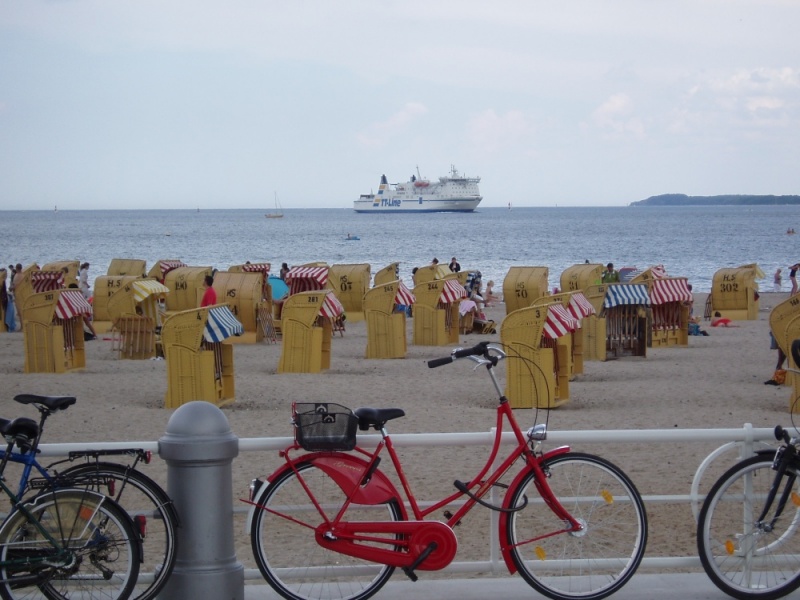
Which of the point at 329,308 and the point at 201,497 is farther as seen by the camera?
the point at 329,308

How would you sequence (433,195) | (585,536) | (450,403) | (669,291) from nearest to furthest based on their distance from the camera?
(585,536) → (450,403) → (669,291) → (433,195)

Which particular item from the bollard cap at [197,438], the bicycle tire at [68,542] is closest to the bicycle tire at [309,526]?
the bollard cap at [197,438]

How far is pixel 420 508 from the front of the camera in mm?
4375

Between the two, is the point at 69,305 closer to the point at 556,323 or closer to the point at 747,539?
the point at 556,323

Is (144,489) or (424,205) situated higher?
(424,205)

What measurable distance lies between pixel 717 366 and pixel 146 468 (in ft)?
34.7

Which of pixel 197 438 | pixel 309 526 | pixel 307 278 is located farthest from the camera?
pixel 307 278

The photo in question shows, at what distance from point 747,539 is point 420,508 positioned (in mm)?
1391

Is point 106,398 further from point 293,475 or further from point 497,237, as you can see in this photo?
point 497,237

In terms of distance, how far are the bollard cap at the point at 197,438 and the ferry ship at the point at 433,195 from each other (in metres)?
165

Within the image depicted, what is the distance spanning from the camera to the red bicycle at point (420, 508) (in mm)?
4074

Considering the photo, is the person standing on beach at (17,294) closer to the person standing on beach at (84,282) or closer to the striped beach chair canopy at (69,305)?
the person standing on beach at (84,282)

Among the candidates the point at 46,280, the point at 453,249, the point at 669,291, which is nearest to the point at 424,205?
the point at 453,249

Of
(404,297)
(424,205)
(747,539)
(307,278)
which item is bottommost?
(747,539)
